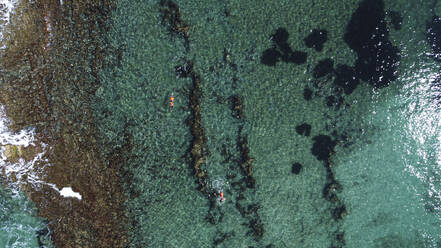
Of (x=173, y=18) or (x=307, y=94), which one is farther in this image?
(x=307, y=94)

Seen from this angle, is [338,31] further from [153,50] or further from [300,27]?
[153,50]

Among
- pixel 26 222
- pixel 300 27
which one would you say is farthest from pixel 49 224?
pixel 300 27

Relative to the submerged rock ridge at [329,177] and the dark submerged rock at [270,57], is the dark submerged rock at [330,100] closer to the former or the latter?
the submerged rock ridge at [329,177]

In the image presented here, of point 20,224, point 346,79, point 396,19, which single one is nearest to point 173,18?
point 346,79

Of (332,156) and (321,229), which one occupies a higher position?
(332,156)

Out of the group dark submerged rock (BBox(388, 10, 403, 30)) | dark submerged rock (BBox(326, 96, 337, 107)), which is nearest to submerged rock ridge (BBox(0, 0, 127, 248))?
dark submerged rock (BBox(326, 96, 337, 107))

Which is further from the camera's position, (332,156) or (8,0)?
(332,156)

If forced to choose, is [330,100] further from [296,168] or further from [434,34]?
[434,34]
